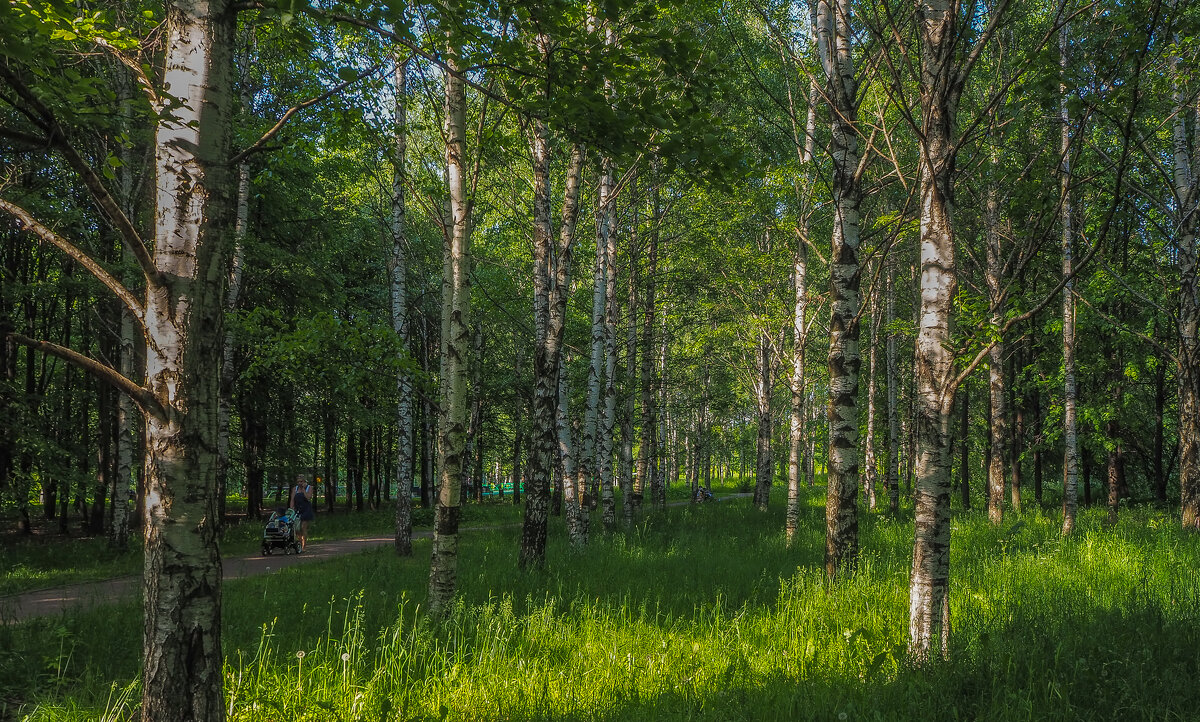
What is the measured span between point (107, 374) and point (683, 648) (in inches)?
167

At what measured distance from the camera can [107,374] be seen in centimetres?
236

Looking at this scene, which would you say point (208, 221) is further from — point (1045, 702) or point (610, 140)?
point (1045, 702)

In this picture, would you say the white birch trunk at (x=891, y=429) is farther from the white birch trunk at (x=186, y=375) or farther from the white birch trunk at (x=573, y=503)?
the white birch trunk at (x=186, y=375)

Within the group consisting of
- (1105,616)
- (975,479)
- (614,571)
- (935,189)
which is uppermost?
(935,189)

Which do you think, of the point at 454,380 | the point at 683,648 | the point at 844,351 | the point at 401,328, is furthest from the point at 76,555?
the point at 844,351

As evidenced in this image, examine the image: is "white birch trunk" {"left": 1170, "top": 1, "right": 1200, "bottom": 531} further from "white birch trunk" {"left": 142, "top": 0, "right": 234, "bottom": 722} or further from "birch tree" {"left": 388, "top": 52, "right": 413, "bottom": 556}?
"white birch trunk" {"left": 142, "top": 0, "right": 234, "bottom": 722}

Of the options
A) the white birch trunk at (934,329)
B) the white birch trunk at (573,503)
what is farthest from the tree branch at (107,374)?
the white birch trunk at (573,503)

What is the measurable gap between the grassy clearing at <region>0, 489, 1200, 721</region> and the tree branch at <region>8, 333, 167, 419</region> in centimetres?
186

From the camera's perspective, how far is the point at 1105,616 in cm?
495

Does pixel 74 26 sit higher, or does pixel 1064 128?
pixel 1064 128

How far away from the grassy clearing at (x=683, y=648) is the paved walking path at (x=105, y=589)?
4.13 ft

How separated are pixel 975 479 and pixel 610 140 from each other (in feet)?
134

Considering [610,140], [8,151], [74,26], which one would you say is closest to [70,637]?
[74,26]

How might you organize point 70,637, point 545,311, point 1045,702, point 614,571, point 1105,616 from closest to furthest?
point 1045,702 → point 1105,616 → point 70,637 → point 614,571 → point 545,311
